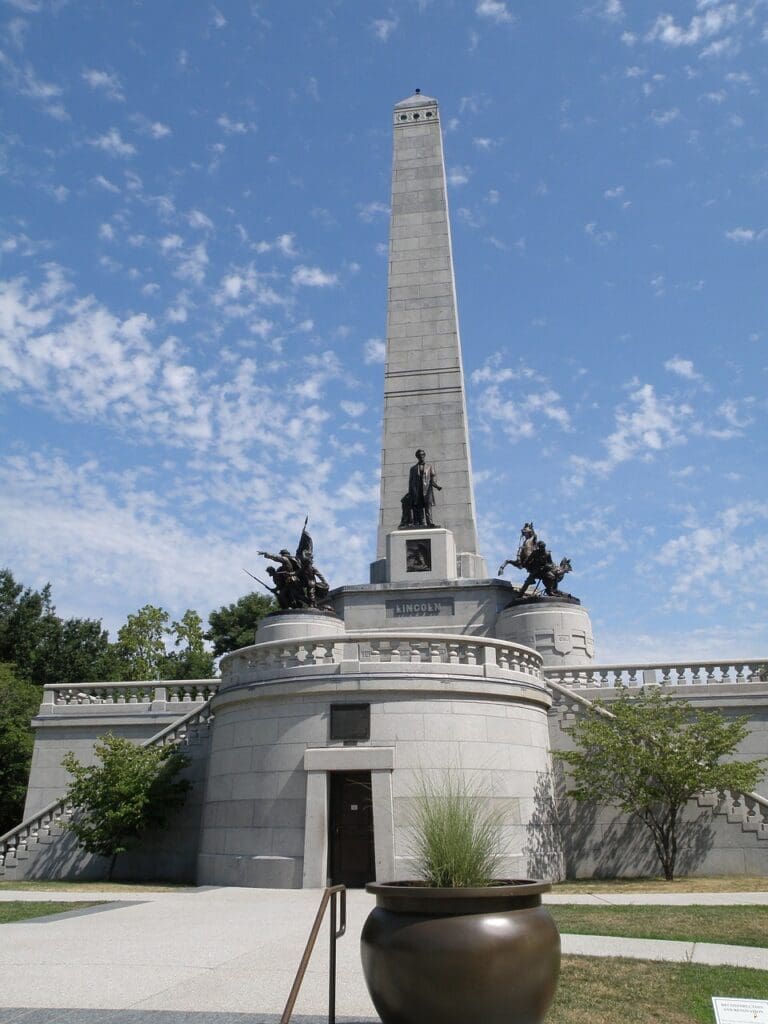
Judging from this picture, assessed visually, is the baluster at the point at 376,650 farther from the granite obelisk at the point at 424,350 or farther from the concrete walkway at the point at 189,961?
the granite obelisk at the point at 424,350

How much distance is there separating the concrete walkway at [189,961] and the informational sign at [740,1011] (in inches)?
89.1

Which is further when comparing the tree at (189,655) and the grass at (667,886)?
the tree at (189,655)

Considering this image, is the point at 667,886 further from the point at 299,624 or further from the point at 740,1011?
the point at 299,624

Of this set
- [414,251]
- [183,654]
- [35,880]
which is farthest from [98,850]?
[183,654]

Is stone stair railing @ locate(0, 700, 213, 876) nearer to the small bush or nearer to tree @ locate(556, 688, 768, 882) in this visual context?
tree @ locate(556, 688, 768, 882)

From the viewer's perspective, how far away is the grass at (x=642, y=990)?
6367mm

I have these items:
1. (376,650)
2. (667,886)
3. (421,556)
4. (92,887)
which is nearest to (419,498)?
(421,556)

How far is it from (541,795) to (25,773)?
21546mm

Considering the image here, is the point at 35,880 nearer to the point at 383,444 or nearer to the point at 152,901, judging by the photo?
the point at 152,901

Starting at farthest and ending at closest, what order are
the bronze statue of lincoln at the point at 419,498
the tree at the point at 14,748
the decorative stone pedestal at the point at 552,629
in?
the tree at the point at 14,748, the bronze statue of lincoln at the point at 419,498, the decorative stone pedestal at the point at 552,629

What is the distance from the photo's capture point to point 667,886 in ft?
52.7

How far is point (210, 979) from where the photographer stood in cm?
752

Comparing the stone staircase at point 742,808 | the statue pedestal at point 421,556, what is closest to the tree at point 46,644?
the statue pedestal at point 421,556

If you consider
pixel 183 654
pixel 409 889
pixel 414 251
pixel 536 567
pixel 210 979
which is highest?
pixel 414 251
